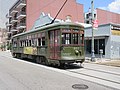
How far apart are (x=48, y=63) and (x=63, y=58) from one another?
2.88 metres

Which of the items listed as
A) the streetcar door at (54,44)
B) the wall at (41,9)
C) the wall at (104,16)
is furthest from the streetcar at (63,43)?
the wall at (104,16)

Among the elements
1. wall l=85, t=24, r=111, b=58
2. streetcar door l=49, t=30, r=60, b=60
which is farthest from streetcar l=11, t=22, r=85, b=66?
wall l=85, t=24, r=111, b=58

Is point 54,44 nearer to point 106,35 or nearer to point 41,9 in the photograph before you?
point 106,35

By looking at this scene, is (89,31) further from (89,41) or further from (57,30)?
(57,30)

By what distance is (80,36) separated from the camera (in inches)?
699

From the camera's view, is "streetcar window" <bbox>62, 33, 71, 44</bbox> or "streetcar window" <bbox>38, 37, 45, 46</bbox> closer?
"streetcar window" <bbox>62, 33, 71, 44</bbox>

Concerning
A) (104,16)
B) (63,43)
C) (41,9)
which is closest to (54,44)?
(63,43)

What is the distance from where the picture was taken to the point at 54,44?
59.0 feet

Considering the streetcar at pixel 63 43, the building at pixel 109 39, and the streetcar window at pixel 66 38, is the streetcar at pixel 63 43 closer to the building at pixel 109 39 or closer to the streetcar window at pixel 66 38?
the streetcar window at pixel 66 38

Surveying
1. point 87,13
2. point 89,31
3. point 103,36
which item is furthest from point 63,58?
point 87,13

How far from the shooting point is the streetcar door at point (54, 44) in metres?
17.4

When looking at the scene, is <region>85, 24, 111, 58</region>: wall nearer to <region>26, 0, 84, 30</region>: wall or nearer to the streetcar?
the streetcar

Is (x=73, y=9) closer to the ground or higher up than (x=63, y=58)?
higher up

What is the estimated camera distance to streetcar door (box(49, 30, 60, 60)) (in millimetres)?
17391
